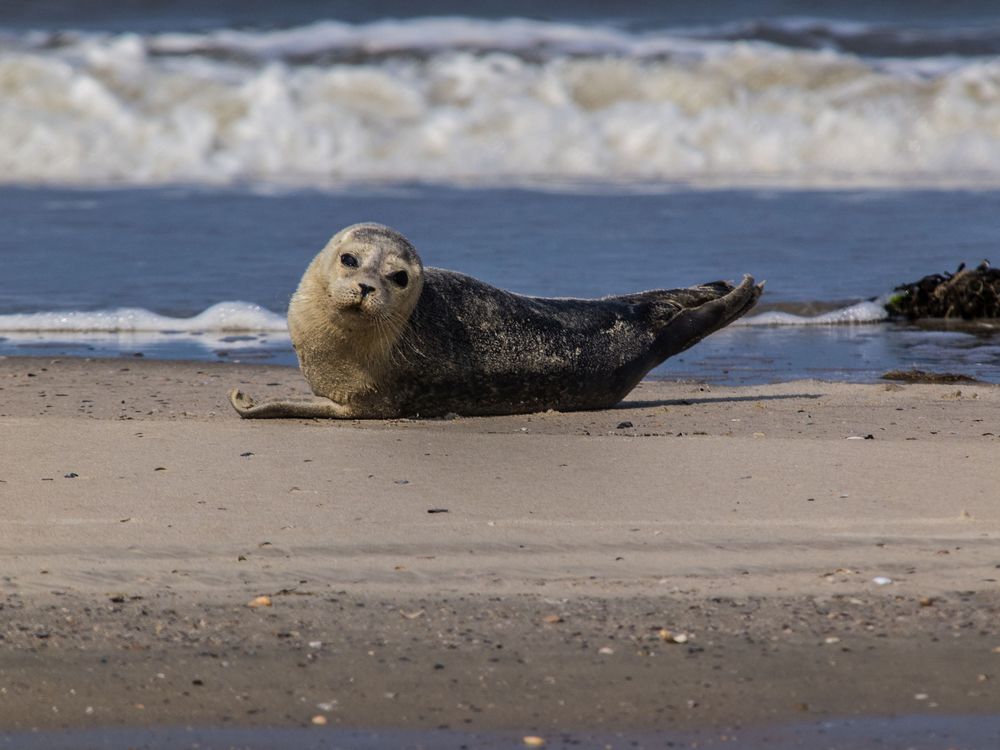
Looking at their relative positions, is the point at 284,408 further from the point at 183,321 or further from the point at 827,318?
the point at 827,318

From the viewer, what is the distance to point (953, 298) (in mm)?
8930

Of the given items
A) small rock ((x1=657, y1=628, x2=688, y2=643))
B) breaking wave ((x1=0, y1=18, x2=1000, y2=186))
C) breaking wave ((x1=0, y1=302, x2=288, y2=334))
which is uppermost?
breaking wave ((x1=0, y1=18, x2=1000, y2=186))

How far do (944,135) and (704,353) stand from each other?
9833 mm

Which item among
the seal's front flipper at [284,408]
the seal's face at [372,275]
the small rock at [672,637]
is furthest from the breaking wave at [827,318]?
the small rock at [672,637]

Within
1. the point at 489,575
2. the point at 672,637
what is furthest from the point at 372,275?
the point at 672,637

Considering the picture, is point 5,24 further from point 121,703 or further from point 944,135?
point 121,703

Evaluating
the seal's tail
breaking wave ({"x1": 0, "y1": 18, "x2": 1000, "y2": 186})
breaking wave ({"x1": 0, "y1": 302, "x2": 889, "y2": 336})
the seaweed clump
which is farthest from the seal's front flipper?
breaking wave ({"x1": 0, "y1": 18, "x2": 1000, "y2": 186})

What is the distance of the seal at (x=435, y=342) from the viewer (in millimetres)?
5703

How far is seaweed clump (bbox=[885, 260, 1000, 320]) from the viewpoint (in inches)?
350

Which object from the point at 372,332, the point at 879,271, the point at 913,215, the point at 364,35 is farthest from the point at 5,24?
the point at 372,332

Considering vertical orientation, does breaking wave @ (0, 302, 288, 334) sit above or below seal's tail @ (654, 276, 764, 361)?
below

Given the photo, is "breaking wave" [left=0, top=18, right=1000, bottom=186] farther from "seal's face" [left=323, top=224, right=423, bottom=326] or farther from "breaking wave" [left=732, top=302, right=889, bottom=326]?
"seal's face" [left=323, top=224, right=423, bottom=326]

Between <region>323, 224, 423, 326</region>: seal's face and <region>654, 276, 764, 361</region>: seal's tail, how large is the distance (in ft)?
4.07

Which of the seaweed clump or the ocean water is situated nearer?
the seaweed clump
